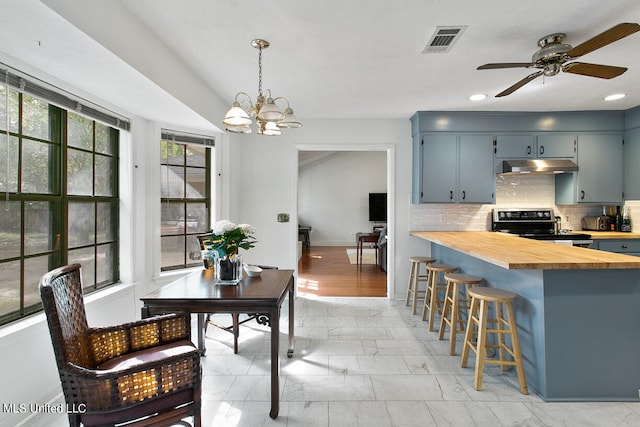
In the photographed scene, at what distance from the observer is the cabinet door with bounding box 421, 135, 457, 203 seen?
426 cm

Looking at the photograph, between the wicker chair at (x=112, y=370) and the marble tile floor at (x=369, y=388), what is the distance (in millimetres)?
566

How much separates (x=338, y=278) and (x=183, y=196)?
9.95ft

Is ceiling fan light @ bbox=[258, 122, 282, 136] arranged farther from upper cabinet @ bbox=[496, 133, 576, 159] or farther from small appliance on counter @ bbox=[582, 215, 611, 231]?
small appliance on counter @ bbox=[582, 215, 611, 231]

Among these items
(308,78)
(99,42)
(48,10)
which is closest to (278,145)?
(308,78)

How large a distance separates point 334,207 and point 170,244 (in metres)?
7.05

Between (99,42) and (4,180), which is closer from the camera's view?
(99,42)

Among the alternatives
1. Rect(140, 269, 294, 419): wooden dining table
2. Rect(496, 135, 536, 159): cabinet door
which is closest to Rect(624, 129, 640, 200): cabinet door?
Rect(496, 135, 536, 159): cabinet door

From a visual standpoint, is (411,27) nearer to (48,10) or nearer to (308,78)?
(308,78)

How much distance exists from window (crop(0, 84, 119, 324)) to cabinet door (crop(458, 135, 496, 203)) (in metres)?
3.87

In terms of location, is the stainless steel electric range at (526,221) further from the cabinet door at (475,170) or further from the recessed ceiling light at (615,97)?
the recessed ceiling light at (615,97)

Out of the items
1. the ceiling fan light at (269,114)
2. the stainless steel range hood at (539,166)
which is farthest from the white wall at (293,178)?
the ceiling fan light at (269,114)

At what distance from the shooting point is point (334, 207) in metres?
10.4

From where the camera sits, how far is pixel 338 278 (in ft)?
19.1

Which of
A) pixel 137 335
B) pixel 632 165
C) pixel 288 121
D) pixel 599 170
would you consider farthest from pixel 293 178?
pixel 632 165
